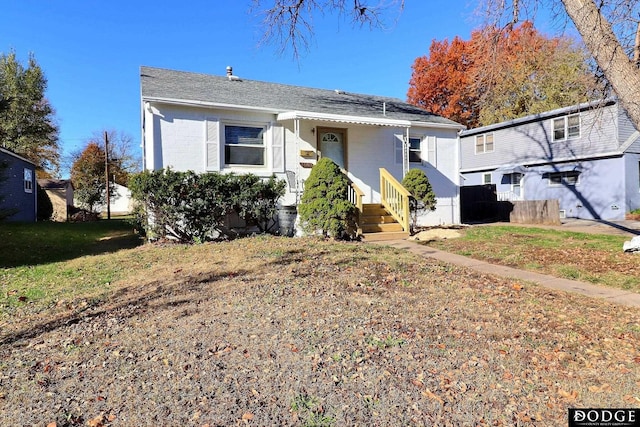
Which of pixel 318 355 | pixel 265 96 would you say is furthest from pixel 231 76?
pixel 318 355

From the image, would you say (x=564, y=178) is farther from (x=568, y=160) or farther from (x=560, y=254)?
(x=560, y=254)

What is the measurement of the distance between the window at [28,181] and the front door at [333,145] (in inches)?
637

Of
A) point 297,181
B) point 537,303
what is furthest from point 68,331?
point 297,181

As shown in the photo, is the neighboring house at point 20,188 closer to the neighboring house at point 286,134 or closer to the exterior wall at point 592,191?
the neighboring house at point 286,134

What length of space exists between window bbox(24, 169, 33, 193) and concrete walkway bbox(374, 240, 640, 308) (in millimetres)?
19452

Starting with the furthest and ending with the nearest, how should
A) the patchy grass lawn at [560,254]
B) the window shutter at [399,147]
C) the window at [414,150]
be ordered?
the window at [414,150]
the window shutter at [399,147]
the patchy grass lawn at [560,254]

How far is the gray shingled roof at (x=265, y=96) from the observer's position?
33.9ft

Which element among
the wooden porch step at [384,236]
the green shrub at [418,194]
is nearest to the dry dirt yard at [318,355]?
the wooden porch step at [384,236]

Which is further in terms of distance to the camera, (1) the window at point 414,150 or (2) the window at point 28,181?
(2) the window at point 28,181

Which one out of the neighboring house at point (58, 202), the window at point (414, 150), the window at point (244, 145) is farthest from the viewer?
the neighboring house at point (58, 202)

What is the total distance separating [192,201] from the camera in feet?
28.2

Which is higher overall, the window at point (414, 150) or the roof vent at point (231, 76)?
the roof vent at point (231, 76)

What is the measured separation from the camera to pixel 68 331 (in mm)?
3748

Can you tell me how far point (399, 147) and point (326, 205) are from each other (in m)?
5.09
